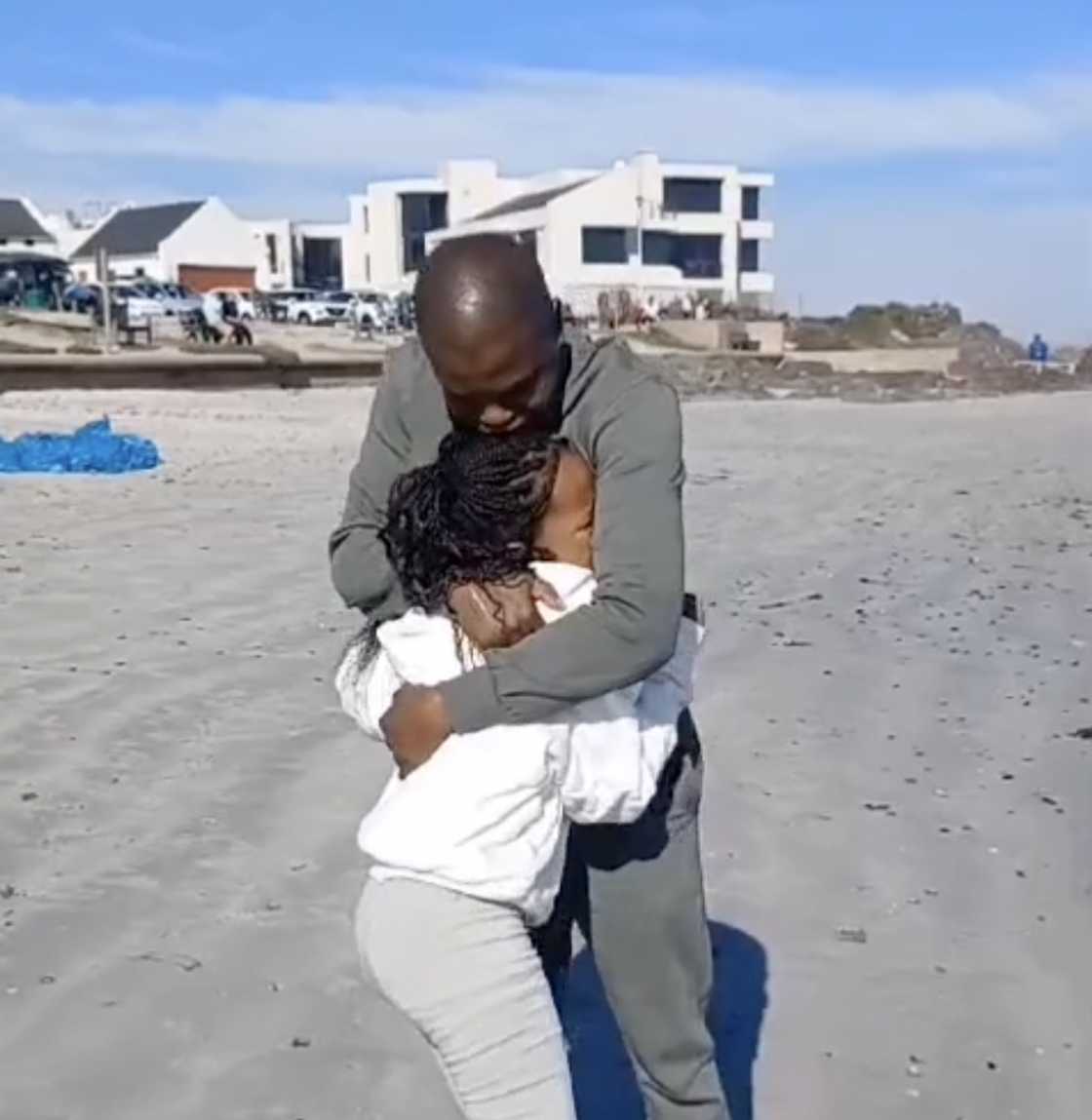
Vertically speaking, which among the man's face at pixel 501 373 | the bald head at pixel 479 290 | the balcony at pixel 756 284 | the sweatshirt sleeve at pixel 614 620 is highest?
the bald head at pixel 479 290

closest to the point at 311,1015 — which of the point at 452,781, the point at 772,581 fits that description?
the point at 452,781

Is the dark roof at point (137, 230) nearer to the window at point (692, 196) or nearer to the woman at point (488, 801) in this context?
the window at point (692, 196)

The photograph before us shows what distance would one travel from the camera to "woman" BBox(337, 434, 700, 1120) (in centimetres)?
229

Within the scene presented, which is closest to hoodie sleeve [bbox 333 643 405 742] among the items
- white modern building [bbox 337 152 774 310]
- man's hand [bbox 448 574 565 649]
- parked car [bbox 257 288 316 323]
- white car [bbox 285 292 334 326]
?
man's hand [bbox 448 574 565 649]

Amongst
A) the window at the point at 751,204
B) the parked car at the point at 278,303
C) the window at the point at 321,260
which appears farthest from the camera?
the window at the point at 321,260

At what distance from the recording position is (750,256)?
3354 inches

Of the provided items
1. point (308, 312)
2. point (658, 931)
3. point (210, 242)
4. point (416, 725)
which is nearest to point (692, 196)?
point (210, 242)

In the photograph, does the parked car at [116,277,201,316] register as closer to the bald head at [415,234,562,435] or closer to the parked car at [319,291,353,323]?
the parked car at [319,291,353,323]

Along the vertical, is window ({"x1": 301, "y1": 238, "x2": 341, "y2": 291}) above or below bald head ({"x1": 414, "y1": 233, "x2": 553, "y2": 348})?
below

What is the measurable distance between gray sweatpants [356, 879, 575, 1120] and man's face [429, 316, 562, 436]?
56 cm

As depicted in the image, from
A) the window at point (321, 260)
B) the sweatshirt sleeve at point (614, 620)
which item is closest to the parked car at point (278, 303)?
the window at point (321, 260)

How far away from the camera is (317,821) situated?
5016 mm

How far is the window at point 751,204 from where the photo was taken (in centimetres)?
8550

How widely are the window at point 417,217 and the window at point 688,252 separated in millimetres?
16940
